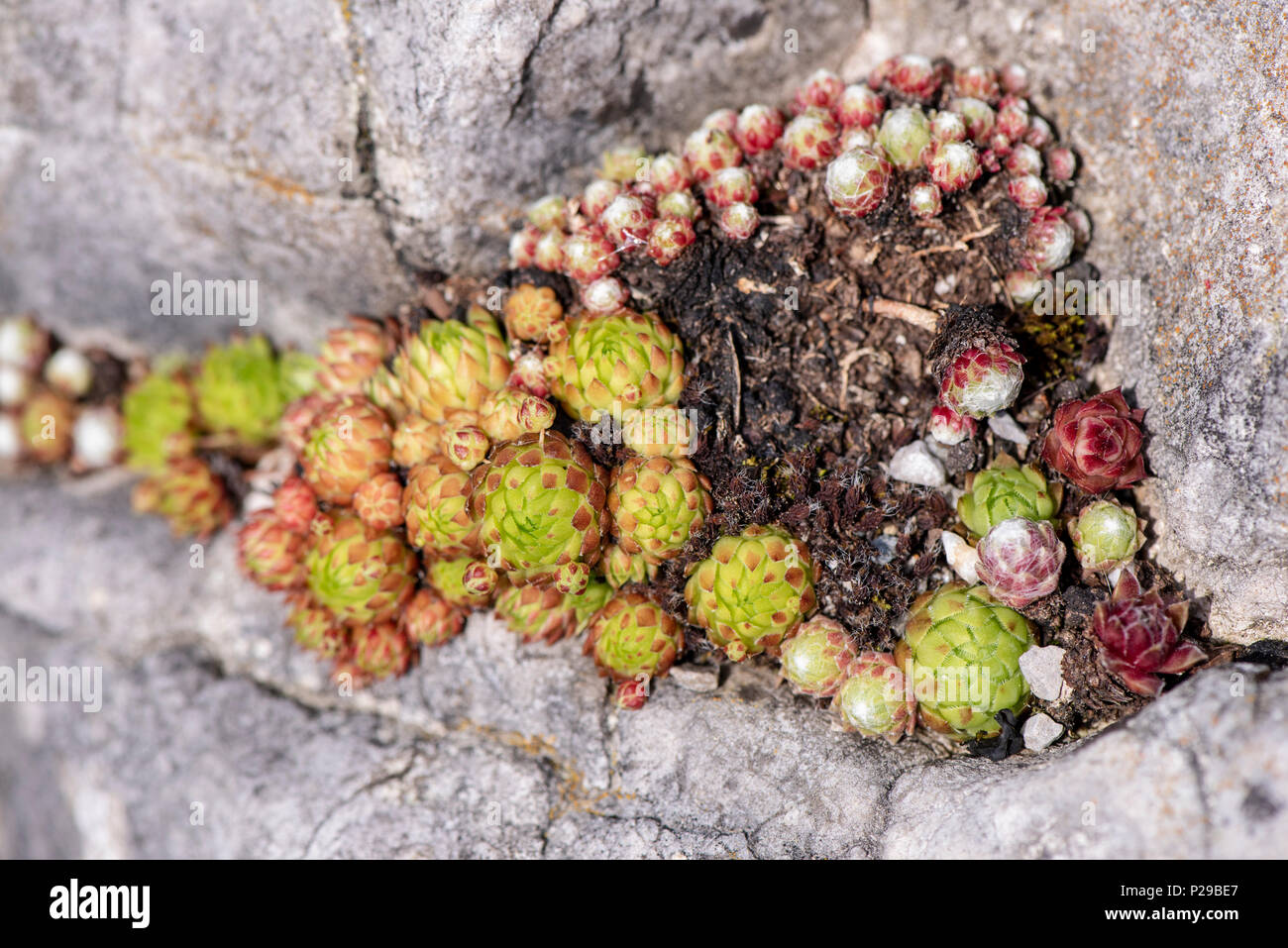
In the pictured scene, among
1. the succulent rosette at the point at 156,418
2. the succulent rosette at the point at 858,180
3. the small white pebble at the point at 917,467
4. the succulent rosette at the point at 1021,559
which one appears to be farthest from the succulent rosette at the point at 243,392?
the succulent rosette at the point at 1021,559

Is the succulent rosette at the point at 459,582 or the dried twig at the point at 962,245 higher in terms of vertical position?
the dried twig at the point at 962,245

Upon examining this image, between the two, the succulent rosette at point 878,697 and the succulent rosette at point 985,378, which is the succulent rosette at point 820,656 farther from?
the succulent rosette at point 985,378

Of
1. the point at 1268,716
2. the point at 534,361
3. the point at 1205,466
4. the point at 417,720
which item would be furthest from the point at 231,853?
the point at 1205,466

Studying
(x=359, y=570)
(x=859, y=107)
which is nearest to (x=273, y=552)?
(x=359, y=570)

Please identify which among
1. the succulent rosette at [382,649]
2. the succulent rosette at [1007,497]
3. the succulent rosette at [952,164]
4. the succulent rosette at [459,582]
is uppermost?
the succulent rosette at [952,164]
